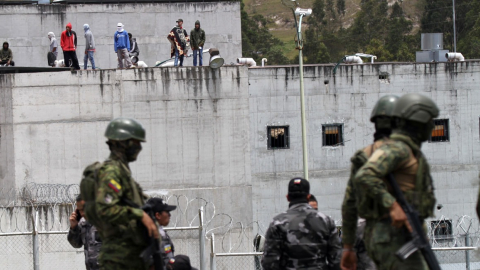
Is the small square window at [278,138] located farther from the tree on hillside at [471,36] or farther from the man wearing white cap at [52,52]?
the tree on hillside at [471,36]

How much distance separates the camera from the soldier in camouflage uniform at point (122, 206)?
5867mm

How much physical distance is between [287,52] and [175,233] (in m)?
82.2

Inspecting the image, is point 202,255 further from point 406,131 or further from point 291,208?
point 406,131

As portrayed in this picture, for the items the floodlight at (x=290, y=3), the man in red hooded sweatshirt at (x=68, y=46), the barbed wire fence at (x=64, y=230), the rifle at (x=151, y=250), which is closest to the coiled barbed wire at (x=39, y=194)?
the barbed wire fence at (x=64, y=230)

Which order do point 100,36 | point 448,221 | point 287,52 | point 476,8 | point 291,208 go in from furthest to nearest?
point 287,52
point 476,8
point 100,36
point 448,221
point 291,208

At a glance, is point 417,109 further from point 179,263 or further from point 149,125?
point 149,125

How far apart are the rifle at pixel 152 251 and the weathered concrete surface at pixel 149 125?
1740 centimetres

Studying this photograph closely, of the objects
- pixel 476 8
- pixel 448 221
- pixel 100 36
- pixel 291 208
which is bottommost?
pixel 448 221

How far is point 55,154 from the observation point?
76.4ft

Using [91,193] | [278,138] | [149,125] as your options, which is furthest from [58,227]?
[91,193]

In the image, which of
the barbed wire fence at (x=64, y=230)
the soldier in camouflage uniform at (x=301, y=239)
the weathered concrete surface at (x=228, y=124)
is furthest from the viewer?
the weathered concrete surface at (x=228, y=124)

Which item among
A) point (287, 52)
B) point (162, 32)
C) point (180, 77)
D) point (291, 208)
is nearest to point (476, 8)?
point (287, 52)

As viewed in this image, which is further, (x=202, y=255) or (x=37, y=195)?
(x=37, y=195)

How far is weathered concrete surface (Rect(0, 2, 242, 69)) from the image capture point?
95.9 feet
